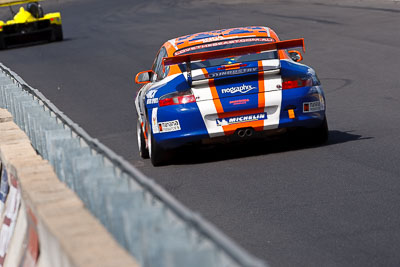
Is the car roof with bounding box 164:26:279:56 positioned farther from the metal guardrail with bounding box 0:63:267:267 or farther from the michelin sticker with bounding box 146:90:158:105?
the metal guardrail with bounding box 0:63:267:267

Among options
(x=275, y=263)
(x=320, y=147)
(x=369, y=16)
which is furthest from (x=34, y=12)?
(x=275, y=263)

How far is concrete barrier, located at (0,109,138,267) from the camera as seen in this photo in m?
4.11

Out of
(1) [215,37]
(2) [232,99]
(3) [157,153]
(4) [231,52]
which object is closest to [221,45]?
(1) [215,37]

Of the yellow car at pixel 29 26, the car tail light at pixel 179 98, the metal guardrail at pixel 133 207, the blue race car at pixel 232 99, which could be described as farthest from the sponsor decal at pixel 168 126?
the yellow car at pixel 29 26

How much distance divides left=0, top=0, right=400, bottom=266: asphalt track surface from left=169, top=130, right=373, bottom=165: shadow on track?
0.03 m

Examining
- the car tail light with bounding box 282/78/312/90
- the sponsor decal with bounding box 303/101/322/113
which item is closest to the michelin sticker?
the car tail light with bounding box 282/78/312/90

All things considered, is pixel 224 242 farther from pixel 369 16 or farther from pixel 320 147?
pixel 369 16

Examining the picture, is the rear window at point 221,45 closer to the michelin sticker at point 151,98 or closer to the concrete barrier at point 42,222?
the michelin sticker at point 151,98

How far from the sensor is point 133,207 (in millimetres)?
4188

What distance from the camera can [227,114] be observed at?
10.4 meters

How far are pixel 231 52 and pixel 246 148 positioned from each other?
1.59 metres

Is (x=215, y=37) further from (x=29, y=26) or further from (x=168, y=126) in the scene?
(x=29, y=26)

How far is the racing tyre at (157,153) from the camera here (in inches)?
424

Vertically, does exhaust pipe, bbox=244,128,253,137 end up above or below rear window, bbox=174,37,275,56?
below
